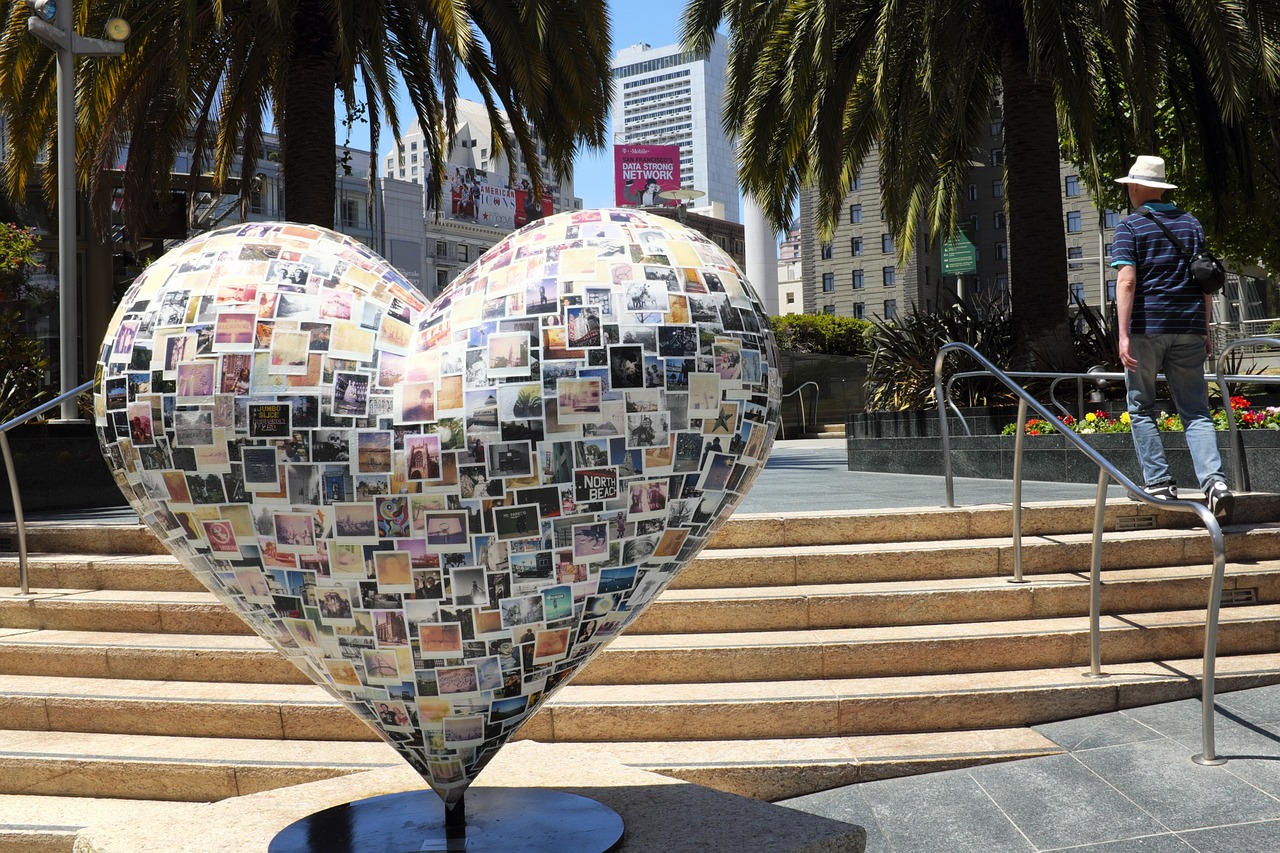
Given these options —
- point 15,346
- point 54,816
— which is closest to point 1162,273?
point 54,816

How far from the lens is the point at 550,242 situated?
78.0 inches

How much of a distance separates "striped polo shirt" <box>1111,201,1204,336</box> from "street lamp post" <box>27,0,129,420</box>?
7898 millimetres

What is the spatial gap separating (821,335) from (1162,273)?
104 ft

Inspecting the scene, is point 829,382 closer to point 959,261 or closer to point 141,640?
A: point 959,261

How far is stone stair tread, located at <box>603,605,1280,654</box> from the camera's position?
4742 mm

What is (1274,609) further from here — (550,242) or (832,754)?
(550,242)

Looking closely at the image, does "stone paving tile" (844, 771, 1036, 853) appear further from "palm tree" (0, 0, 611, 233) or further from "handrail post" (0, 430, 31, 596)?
"palm tree" (0, 0, 611, 233)

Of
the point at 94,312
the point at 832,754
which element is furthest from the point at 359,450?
the point at 94,312

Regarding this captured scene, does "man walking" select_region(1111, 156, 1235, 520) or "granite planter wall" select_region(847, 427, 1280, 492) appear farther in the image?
"granite planter wall" select_region(847, 427, 1280, 492)

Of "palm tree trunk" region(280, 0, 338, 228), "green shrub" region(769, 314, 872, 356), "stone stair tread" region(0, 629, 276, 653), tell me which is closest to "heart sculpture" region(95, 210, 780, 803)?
"stone stair tread" region(0, 629, 276, 653)

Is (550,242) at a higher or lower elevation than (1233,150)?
lower

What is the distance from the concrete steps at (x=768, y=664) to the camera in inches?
163

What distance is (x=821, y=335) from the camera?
122 ft

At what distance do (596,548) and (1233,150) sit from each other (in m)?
13.9
